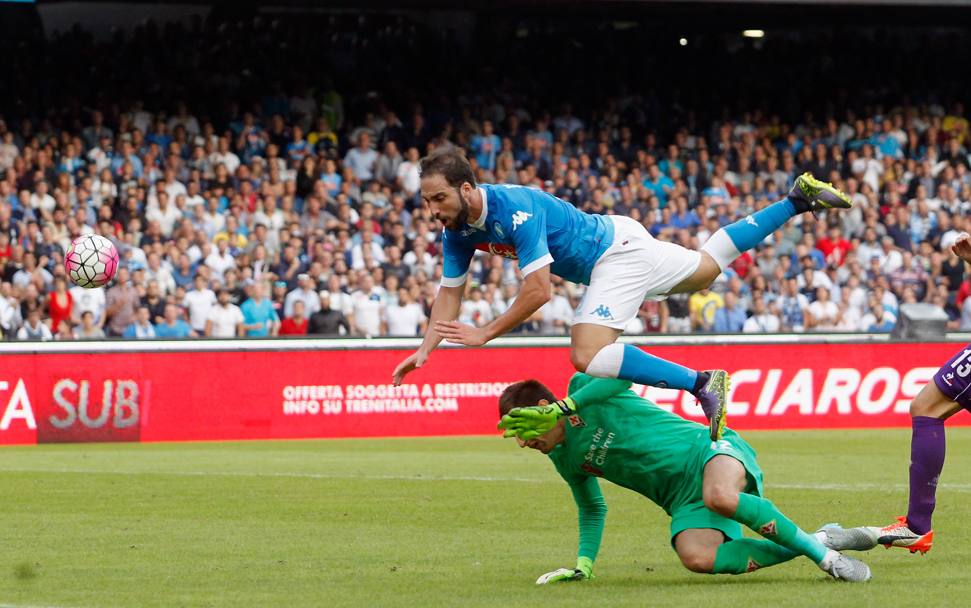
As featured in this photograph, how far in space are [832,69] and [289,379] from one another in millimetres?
15666

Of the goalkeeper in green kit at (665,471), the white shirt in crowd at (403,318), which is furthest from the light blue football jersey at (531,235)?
the white shirt in crowd at (403,318)

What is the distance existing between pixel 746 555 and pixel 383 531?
3.33m

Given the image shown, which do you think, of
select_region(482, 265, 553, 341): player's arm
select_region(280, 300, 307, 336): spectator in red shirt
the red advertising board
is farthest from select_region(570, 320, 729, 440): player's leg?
select_region(280, 300, 307, 336): spectator in red shirt

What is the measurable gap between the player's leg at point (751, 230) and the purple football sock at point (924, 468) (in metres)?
1.60

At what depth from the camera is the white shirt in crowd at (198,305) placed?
21375mm

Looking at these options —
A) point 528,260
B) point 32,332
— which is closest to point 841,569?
point 528,260

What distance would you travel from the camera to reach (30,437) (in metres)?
19.0

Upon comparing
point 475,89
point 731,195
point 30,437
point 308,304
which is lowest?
point 30,437

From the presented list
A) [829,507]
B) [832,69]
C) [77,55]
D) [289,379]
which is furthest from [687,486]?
[832,69]

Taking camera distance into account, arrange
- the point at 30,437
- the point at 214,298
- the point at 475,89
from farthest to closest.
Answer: the point at 475,89, the point at 214,298, the point at 30,437

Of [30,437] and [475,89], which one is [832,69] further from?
[30,437]

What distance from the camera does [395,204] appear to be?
25.0m

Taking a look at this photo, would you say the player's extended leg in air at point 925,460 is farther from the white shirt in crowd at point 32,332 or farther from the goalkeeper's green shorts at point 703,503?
the white shirt in crowd at point 32,332

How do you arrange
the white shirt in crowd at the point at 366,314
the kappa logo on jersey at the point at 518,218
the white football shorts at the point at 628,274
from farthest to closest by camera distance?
the white shirt in crowd at the point at 366,314, the white football shorts at the point at 628,274, the kappa logo on jersey at the point at 518,218
